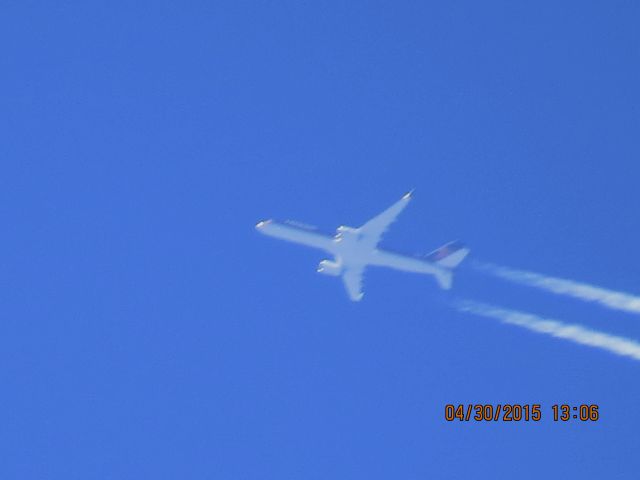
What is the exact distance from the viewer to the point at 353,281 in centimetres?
7925

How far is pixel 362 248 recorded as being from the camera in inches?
3007

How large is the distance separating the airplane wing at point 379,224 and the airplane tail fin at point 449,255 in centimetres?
352

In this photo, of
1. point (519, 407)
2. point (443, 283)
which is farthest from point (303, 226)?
point (519, 407)

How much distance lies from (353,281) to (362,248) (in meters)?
3.46

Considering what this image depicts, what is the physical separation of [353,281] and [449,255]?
561cm

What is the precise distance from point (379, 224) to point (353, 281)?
4786 mm

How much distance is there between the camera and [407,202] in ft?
247

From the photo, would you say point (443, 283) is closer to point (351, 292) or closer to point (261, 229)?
point (351, 292)

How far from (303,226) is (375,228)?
3.91 meters

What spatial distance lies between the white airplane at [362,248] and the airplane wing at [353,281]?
0.28 ft

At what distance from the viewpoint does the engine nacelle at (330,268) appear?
77.9 metres

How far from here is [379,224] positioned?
2990 inches

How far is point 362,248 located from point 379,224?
165 centimetres

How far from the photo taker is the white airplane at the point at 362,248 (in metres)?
75.6
